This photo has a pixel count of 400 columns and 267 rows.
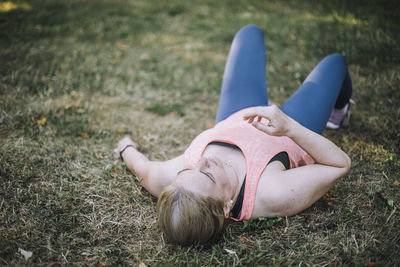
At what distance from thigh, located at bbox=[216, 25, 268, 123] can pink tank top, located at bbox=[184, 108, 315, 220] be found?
0.35m

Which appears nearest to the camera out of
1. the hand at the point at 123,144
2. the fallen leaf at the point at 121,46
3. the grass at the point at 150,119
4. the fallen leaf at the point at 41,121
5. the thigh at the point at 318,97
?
the grass at the point at 150,119

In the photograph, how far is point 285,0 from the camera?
7.41 m

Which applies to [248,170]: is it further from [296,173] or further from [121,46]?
[121,46]

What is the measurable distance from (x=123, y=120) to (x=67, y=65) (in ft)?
5.81

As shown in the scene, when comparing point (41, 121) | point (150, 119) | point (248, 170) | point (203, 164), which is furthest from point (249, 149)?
point (41, 121)

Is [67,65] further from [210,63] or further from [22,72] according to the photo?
[210,63]

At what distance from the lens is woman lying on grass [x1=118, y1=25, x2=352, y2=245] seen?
190 centimetres

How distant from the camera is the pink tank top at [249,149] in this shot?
2137mm

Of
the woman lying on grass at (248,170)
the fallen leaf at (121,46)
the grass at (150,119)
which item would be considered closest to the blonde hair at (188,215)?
the woman lying on grass at (248,170)

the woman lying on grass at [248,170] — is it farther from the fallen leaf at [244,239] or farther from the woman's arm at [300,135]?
the fallen leaf at [244,239]

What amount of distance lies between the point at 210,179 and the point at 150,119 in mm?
2069

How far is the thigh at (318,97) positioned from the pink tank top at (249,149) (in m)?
0.40

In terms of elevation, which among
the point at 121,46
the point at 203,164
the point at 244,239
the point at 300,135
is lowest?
→ the point at 244,239

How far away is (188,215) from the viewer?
184 centimetres
